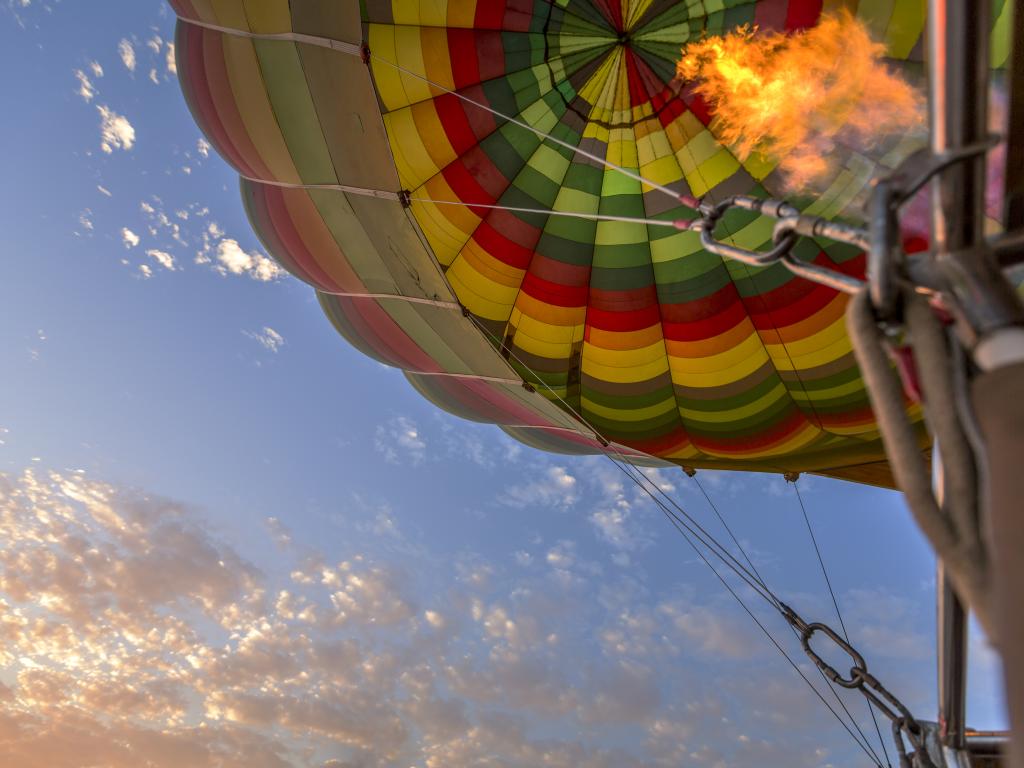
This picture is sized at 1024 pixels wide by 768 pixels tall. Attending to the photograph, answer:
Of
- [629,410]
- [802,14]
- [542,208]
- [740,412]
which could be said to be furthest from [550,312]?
[802,14]

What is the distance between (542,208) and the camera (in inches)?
242

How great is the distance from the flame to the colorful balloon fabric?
0.13m

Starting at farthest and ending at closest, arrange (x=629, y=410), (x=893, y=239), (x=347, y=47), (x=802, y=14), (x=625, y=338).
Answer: (x=629, y=410)
(x=625, y=338)
(x=347, y=47)
(x=802, y=14)
(x=893, y=239)

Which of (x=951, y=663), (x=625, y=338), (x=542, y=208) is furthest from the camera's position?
(x=625, y=338)

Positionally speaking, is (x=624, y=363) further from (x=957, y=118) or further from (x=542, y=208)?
(x=957, y=118)

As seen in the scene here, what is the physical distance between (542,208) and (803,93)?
6.95ft

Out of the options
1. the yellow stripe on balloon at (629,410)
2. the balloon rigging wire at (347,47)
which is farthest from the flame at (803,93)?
the yellow stripe on balloon at (629,410)

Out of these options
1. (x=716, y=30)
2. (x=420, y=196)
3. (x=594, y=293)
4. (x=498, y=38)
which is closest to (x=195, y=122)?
(x=420, y=196)

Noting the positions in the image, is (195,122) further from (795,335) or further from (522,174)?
(795,335)

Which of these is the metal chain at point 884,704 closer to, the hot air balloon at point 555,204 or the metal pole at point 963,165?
the metal pole at point 963,165

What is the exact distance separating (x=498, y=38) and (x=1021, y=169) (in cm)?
497

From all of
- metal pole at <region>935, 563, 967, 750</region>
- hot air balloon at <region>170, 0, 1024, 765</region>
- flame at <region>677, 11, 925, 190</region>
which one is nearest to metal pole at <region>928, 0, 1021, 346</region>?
metal pole at <region>935, 563, 967, 750</region>

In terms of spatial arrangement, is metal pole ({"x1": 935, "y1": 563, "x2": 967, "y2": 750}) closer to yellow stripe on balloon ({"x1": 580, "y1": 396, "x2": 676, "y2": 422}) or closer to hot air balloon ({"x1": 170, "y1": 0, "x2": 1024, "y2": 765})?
hot air balloon ({"x1": 170, "y1": 0, "x2": 1024, "y2": 765})

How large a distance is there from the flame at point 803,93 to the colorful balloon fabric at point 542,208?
134 millimetres
